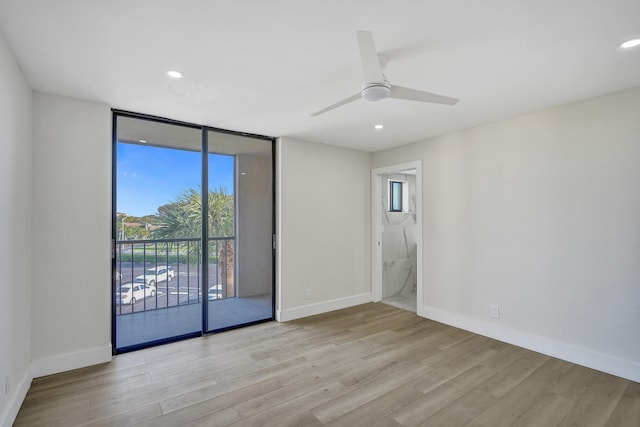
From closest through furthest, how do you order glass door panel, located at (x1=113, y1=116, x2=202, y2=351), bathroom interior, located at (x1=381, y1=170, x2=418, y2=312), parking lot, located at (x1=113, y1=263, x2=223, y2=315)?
1. glass door panel, located at (x1=113, y1=116, x2=202, y2=351)
2. parking lot, located at (x1=113, y1=263, x2=223, y2=315)
3. bathroom interior, located at (x1=381, y1=170, x2=418, y2=312)

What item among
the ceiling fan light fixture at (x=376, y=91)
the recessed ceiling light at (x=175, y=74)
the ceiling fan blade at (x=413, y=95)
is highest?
the recessed ceiling light at (x=175, y=74)

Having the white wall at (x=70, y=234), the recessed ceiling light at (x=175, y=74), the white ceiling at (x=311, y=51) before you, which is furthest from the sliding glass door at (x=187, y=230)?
the recessed ceiling light at (x=175, y=74)

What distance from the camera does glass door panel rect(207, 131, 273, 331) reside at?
364cm

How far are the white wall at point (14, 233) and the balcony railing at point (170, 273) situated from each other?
96cm

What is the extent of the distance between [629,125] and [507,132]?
3.09 ft

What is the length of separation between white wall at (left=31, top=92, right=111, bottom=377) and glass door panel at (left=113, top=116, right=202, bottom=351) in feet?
0.80

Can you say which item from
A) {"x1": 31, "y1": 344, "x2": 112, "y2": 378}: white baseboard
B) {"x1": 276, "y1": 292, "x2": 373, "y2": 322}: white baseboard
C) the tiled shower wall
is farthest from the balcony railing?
the tiled shower wall

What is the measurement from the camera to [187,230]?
354cm

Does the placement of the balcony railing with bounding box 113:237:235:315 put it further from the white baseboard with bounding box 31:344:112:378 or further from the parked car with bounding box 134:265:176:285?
the white baseboard with bounding box 31:344:112:378

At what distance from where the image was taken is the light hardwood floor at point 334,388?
1993mm

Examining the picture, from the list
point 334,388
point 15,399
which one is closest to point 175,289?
point 15,399

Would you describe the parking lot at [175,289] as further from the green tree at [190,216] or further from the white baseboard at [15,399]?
the white baseboard at [15,399]

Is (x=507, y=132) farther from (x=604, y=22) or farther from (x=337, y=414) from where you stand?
(x=337, y=414)

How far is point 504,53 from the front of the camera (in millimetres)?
1951
